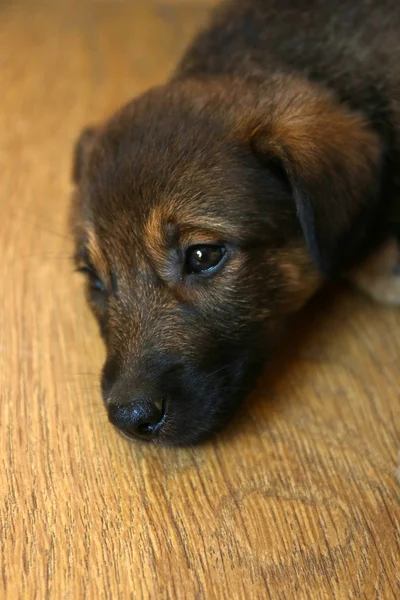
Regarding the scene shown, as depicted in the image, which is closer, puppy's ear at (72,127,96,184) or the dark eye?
the dark eye

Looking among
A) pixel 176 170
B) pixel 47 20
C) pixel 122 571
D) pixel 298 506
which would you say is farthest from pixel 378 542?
pixel 47 20

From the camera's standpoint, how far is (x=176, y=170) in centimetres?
179

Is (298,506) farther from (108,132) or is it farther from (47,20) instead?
(47,20)

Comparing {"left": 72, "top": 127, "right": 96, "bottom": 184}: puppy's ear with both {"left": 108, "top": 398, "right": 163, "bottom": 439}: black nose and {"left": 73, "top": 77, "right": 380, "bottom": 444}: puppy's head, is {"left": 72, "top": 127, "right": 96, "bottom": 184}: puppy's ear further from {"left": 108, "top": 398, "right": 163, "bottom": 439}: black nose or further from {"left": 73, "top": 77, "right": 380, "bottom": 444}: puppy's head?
{"left": 108, "top": 398, "right": 163, "bottom": 439}: black nose

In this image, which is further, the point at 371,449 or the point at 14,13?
the point at 14,13

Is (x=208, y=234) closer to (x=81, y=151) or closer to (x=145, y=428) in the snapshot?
(x=145, y=428)

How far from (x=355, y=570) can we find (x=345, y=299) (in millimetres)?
1000

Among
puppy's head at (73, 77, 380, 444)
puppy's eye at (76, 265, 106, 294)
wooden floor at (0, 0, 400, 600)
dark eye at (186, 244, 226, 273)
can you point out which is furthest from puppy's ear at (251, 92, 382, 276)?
puppy's eye at (76, 265, 106, 294)

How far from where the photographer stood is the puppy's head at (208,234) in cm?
175

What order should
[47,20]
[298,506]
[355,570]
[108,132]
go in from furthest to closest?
1. [47,20]
2. [108,132]
3. [298,506]
4. [355,570]

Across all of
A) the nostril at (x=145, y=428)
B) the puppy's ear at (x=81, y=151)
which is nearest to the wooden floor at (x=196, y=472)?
the nostril at (x=145, y=428)

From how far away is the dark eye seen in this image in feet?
5.84

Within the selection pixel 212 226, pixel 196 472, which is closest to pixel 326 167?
pixel 212 226

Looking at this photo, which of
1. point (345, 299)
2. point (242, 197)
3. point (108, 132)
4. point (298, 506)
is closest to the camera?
point (298, 506)
